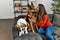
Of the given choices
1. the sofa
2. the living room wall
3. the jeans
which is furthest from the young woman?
the living room wall

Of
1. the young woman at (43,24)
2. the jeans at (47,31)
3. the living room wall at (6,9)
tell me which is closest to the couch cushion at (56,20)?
the young woman at (43,24)

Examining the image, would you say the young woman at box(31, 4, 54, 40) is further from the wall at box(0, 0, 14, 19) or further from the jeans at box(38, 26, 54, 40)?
the wall at box(0, 0, 14, 19)

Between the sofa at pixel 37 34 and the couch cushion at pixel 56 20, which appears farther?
the couch cushion at pixel 56 20

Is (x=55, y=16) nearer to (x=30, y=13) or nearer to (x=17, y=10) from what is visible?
(x=30, y=13)

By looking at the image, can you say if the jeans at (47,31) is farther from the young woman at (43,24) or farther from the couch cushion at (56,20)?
the couch cushion at (56,20)

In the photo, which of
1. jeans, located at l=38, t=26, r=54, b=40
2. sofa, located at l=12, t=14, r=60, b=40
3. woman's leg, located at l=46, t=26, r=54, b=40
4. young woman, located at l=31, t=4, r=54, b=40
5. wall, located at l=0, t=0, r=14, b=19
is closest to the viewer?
sofa, located at l=12, t=14, r=60, b=40

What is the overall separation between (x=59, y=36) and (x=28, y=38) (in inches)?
36.1

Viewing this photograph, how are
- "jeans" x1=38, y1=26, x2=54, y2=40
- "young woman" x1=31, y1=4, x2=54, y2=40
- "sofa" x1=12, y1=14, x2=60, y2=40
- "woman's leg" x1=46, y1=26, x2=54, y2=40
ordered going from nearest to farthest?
"sofa" x1=12, y1=14, x2=60, y2=40
"woman's leg" x1=46, y1=26, x2=54, y2=40
"jeans" x1=38, y1=26, x2=54, y2=40
"young woman" x1=31, y1=4, x2=54, y2=40

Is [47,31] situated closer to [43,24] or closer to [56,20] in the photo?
[43,24]

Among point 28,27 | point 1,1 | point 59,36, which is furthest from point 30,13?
point 1,1

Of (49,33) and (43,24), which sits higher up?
(43,24)

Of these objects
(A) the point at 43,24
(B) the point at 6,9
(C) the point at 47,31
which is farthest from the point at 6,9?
(C) the point at 47,31

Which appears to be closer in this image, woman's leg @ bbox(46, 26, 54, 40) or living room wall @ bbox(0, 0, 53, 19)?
woman's leg @ bbox(46, 26, 54, 40)

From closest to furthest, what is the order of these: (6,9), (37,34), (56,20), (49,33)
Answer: (37,34), (49,33), (56,20), (6,9)
